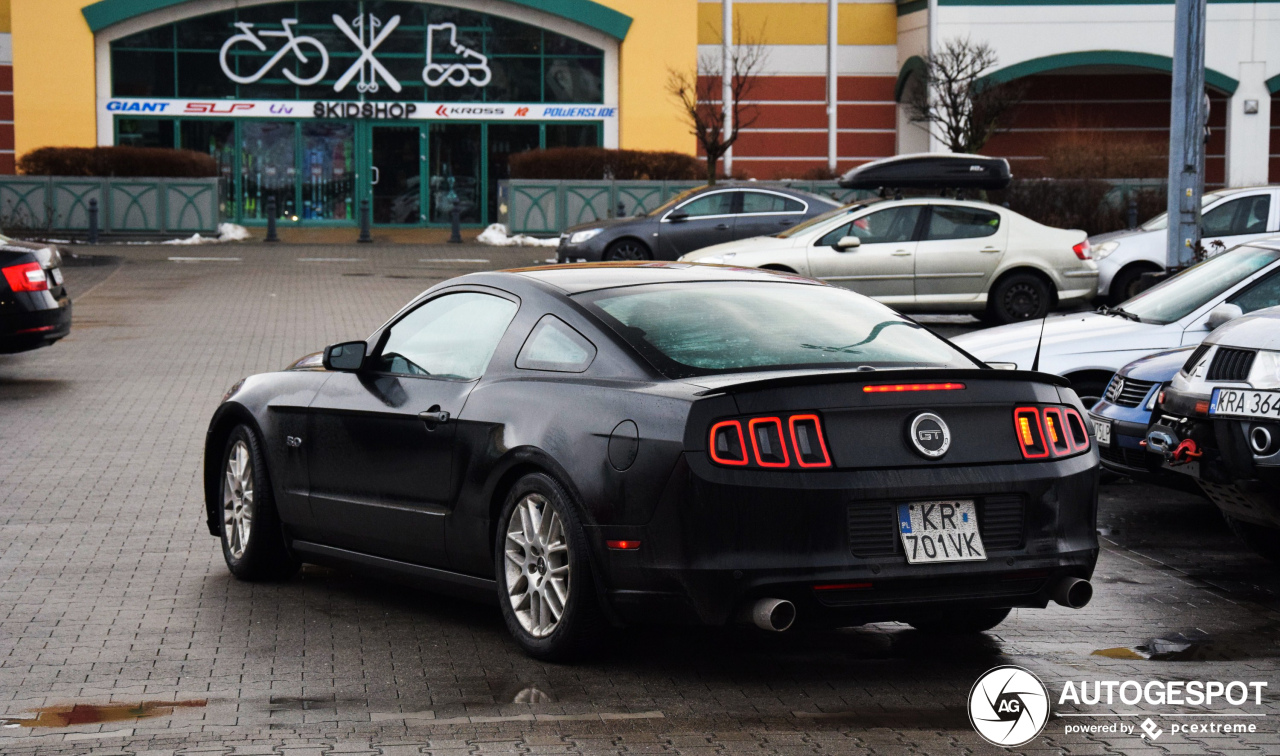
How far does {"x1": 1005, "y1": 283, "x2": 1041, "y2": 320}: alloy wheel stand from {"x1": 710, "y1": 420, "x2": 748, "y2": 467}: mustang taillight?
1454cm

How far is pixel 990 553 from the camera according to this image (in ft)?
17.3

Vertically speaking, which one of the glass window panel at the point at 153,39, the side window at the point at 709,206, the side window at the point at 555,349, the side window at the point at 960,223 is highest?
the glass window panel at the point at 153,39

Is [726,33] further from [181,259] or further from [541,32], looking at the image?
[181,259]

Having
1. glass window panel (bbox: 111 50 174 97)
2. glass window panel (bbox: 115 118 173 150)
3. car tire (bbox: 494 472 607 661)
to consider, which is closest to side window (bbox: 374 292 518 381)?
car tire (bbox: 494 472 607 661)

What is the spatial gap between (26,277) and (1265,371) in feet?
36.0

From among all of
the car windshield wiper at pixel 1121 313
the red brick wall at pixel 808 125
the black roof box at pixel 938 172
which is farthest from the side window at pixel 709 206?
the red brick wall at pixel 808 125

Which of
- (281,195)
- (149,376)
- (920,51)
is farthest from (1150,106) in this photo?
(149,376)

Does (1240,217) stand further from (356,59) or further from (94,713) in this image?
(356,59)

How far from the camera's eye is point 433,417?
607 cm

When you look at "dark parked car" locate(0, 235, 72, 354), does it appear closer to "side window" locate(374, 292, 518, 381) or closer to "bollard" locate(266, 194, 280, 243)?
"side window" locate(374, 292, 518, 381)

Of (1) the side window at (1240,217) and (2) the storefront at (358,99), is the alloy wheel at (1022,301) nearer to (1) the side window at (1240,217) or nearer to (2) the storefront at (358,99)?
(1) the side window at (1240,217)

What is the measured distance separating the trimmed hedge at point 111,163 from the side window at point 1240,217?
77.0 feet

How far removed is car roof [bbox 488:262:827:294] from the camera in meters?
6.21

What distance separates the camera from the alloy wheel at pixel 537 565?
5.49 m
